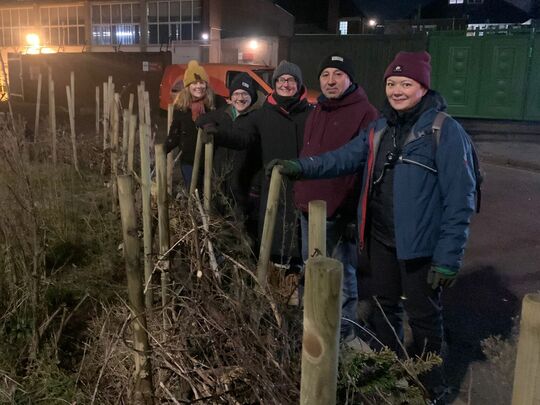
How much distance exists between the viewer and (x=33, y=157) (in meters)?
6.08

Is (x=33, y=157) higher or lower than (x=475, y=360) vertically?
higher

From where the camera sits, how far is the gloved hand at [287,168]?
8.55 ft

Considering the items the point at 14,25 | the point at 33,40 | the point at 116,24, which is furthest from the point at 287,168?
the point at 14,25

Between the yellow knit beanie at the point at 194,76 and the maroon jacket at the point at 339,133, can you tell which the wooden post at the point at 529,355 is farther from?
the yellow knit beanie at the point at 194,76

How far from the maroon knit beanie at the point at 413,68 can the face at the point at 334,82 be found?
1.90 ft

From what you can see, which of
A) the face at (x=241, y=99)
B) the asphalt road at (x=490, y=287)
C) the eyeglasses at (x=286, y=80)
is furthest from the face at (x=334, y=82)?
the asphalt road at (x=490, y=287)

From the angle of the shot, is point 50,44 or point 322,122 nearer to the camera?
point 322,122

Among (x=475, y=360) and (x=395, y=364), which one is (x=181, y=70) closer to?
(x=475, y=360)

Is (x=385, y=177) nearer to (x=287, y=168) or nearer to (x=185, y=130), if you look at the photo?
(x=287, y=168)

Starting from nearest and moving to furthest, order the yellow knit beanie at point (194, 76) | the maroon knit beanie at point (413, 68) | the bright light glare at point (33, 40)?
the maroon knit beanie at point (413, 68) → the yellow knit beanie at point (194, 76) → the bright light glare at point (33, 40)

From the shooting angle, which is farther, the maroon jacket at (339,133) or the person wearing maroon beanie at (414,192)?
the maroon jacket at (339,133)

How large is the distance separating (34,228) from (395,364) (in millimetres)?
2058

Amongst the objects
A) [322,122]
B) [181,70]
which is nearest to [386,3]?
[181,70]

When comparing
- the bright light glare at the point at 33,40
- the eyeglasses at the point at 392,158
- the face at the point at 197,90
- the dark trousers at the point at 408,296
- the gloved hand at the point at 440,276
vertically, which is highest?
the bright light glare at the point at 33,40
